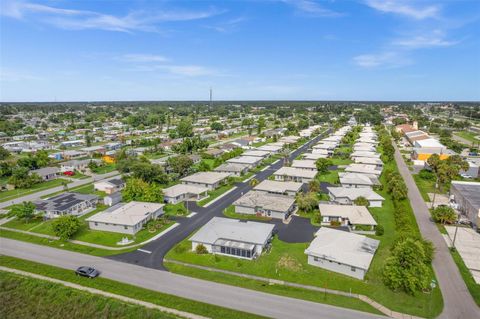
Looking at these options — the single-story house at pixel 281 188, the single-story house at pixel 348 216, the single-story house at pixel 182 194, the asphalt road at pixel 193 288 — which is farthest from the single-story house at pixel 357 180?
the asphalt road at pixel 193 288

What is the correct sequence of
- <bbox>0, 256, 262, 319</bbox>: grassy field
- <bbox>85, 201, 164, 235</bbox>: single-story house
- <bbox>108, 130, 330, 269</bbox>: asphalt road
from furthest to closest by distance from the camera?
<bbox>85, 201, 164, 235</bbox>: single-story house, <bbox>108, 130, 330, 269</bbox>: asphalt road, <bbox>0, 256, 262, 319</bbox>: grassy field

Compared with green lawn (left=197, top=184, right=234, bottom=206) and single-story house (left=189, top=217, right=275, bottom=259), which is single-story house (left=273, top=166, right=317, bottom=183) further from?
single-story house (left=189, top=217, right=275, bottom=259)

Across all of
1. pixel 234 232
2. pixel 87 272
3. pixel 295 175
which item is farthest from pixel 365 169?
pixel 87 272

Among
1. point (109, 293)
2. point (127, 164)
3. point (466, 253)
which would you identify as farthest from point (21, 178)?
point (466, 253)

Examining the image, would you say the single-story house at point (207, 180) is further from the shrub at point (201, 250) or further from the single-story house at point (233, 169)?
the shrub at point (201, 250)

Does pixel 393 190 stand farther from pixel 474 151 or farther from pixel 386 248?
pixel 474 151

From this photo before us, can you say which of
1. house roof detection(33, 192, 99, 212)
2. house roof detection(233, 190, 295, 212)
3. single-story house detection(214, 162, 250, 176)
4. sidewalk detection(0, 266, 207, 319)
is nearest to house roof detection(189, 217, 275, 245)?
house roof detection(233, 190, 295, 212)
